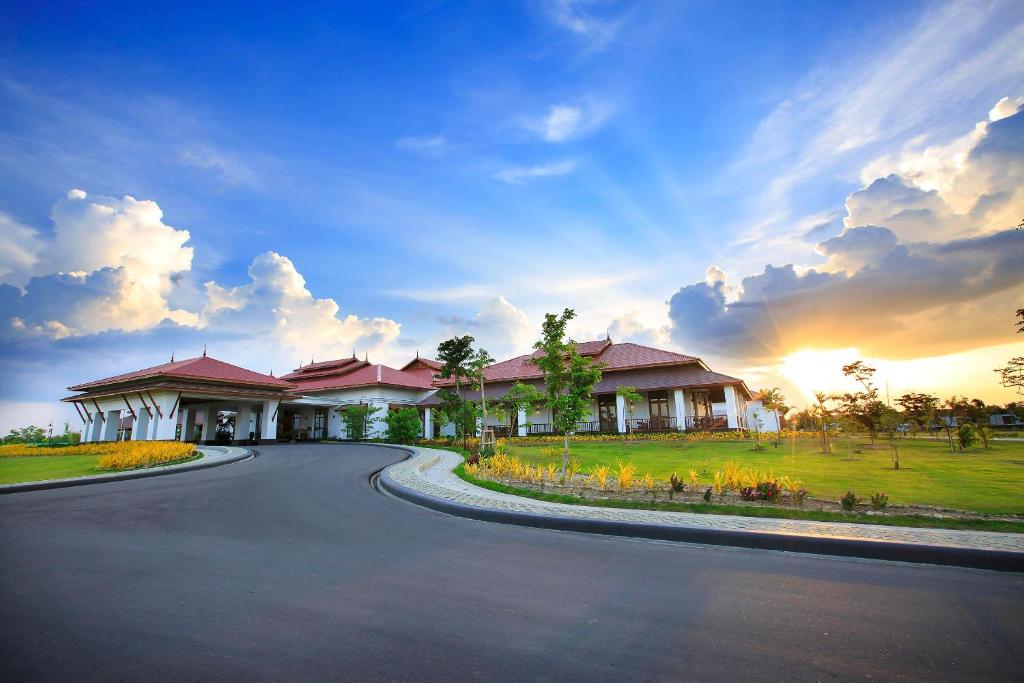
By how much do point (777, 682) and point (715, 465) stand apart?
40.5 feet

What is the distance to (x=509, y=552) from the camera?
20.0 ft

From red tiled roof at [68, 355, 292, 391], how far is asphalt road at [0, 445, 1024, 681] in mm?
23752

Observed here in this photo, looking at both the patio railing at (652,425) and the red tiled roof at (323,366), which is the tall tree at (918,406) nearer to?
the patio railing at (652,425)

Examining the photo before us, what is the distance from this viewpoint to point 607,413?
107 feet

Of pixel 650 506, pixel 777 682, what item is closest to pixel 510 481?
pixel 650 506

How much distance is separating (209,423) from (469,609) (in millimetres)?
38373

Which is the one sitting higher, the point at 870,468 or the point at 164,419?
the point at 164,419

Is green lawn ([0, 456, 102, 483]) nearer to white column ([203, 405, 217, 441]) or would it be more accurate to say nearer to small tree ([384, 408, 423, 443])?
small tree ([384, 408, 423, 443])

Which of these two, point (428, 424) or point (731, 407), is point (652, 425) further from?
point (428, 424)

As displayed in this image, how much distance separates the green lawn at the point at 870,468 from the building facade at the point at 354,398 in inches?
329

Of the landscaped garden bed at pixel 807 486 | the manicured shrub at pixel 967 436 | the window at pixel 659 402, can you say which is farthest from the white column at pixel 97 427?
the manicured shrub at pixel 967 436

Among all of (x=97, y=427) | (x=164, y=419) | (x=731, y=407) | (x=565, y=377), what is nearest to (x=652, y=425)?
(x=731, y=407)

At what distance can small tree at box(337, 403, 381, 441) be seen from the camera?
33375 millimetres

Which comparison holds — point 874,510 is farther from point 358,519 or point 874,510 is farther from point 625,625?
point 358,519
